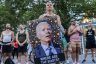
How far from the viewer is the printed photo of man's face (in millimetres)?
4887

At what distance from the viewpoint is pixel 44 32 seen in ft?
16.0

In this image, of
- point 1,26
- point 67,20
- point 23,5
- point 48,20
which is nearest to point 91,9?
point 67,20

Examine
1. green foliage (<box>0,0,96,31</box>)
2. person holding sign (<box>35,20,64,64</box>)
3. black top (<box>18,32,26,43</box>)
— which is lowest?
green foliage (<box>0,0,96,31</box>)

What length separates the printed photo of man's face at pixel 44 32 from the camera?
489 centimetres

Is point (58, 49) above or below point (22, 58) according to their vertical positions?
above

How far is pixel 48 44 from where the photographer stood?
495 cm

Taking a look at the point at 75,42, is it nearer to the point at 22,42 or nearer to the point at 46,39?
the point at 22,42

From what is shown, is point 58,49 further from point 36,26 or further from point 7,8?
point 7,8

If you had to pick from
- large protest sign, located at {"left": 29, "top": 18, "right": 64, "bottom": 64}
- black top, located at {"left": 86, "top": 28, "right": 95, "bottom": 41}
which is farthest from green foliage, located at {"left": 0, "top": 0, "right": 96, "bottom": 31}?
large protest sign, located at {"left": 29, "top": 18, "right": 64, "bottom": 64}

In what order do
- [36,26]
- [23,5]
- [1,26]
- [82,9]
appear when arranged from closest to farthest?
1. [36,26]
2. [82,9]
3. [23,5]
4. [1,26]

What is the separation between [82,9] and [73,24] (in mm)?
13695

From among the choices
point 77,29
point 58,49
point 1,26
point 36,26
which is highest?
point 36,26

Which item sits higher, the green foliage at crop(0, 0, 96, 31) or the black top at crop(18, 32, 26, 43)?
the black top at crop(18, 32, 26, 43)

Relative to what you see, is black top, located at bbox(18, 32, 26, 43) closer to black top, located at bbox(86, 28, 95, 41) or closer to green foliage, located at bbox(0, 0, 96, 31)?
black top, located at bbox(86, 28, 95, 41)
